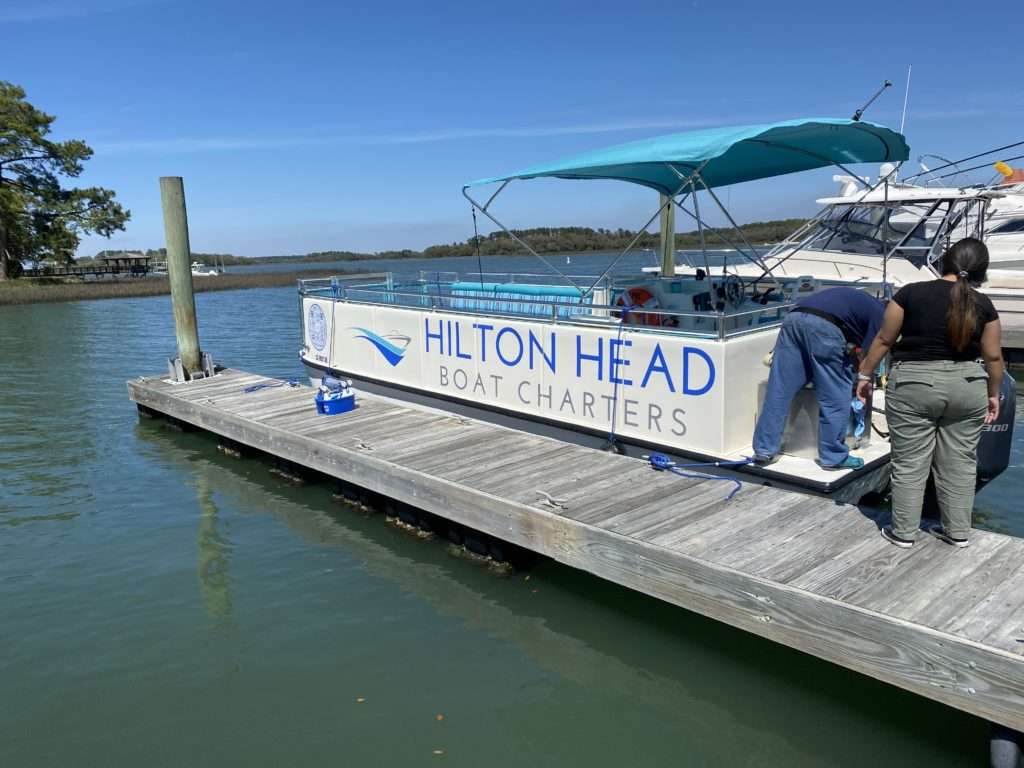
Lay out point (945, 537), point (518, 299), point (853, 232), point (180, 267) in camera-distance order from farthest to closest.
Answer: point (853, 232) < point (180, 267) < point (518, 299) < point (945, 537)

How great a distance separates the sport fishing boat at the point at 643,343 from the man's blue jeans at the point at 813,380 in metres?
0.18

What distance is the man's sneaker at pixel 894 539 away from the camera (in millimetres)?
4582

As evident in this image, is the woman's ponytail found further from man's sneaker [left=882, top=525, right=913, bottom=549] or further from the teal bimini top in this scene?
the teal bimini top

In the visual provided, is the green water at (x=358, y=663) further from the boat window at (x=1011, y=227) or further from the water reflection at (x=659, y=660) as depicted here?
the boat window at (x=1011, y=227)

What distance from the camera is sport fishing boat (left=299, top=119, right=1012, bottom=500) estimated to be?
→ 6250 mm

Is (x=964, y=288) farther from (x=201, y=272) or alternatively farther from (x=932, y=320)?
(x=201, y=272)

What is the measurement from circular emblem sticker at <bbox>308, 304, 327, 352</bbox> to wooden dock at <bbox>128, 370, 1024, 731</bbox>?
348 cm

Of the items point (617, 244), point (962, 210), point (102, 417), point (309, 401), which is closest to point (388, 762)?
point (309, 401)

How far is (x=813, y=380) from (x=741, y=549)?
1783mm

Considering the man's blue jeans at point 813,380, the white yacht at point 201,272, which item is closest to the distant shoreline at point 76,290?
the white yacht at point 201,272

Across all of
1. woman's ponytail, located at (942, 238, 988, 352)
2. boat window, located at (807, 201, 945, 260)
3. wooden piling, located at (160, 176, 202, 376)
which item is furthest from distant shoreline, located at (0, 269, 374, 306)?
woman's ponytail, located at (942, 238, 988, 352)

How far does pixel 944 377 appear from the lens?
4.08m

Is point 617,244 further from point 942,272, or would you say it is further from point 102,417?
point 942,272

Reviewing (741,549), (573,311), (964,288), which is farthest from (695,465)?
(964,288)
